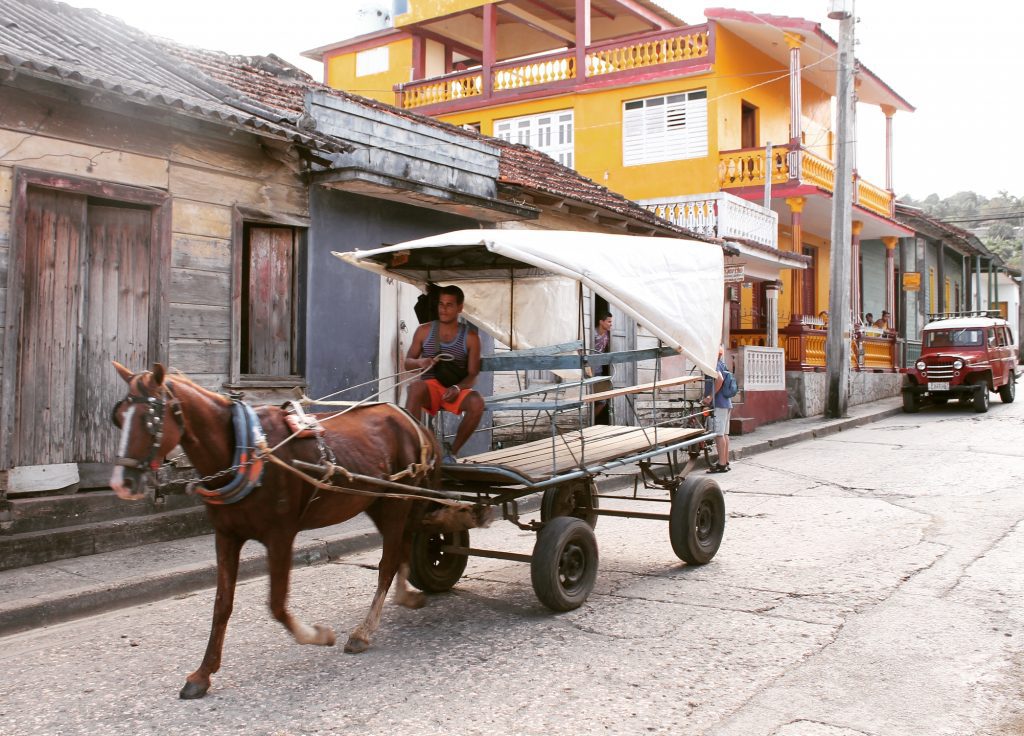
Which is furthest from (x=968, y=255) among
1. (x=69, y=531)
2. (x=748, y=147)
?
(x=69, y=531)

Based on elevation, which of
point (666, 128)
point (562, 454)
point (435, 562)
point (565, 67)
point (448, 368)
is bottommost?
point (435, 562)

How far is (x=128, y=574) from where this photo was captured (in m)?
6.73

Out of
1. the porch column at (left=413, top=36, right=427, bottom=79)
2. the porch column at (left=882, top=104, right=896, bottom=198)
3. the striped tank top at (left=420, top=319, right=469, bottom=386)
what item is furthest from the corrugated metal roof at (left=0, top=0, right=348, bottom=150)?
the porch column at (left=882, top=104, right=896, bottom=198)

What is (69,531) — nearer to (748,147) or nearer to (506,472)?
(506,472)

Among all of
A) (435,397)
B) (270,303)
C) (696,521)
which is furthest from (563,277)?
(270,303)

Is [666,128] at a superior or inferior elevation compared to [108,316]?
superior

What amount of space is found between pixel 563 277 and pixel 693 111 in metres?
16.4

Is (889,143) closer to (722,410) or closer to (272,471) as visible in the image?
(722,410)

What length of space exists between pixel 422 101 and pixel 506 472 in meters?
21.5

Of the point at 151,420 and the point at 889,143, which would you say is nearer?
the point at 151,420

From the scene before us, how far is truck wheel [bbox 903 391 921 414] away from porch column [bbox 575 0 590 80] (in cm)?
1081

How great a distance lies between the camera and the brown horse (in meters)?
3.99

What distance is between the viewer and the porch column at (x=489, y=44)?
23281mm

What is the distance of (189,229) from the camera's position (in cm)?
858
